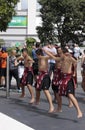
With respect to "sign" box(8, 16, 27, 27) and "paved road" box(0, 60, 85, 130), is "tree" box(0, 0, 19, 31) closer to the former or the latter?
"paved road" box(0, 60, 85, 130)

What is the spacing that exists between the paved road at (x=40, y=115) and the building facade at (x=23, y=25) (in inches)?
2140

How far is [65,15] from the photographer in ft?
152

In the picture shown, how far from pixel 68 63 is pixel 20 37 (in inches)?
2312

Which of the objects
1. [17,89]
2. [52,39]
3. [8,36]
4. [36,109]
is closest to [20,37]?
[8,36]

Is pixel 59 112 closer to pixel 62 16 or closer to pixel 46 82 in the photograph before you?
pixel 46 82

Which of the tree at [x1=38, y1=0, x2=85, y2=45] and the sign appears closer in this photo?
the tree at [x1=38, y1=0, x2=85, y2=45]

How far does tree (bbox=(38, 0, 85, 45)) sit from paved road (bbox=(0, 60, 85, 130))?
31.9m

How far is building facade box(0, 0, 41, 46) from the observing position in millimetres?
68688

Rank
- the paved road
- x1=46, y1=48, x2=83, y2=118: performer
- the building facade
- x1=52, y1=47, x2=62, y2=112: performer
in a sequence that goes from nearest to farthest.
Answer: the paved road < x1=46, y1=48, x2=83, y2=118: performer < x1=52, y1=47, x2=62, y2=112: performer < the building facade

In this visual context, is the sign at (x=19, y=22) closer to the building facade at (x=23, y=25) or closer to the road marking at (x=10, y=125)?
the building facade at (x=23, y=25)

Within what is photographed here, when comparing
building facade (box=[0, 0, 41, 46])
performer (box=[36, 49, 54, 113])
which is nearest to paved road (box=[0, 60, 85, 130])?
performer (box=[36, 49, 54, 113])

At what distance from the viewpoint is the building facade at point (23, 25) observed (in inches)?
2704

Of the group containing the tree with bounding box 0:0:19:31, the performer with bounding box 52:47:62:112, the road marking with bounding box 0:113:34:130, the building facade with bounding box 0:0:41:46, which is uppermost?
the road marking with bounding box 0:113:34:130

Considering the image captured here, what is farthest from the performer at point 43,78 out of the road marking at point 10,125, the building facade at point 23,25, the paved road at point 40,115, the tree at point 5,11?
the building facade at point 23,25
